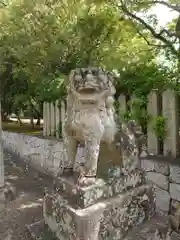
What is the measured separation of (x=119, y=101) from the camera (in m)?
4.19

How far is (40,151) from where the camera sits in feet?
19.9

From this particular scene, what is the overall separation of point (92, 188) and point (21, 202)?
2.27 meters

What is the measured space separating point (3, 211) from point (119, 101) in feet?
8.18

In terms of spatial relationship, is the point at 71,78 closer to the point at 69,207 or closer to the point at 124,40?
the point at 69,207

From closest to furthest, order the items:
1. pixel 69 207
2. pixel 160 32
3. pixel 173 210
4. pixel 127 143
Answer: pixel 69 207
pixel 127 143
pixel 173 210
pixel 160 32

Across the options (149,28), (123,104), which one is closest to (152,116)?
(123,104)

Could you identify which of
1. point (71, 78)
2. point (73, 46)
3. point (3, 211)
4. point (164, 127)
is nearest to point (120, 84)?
point (164, 127)

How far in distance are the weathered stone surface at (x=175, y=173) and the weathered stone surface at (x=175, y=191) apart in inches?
2.7

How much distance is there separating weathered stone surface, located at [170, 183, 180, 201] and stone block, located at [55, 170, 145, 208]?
43.0 inches

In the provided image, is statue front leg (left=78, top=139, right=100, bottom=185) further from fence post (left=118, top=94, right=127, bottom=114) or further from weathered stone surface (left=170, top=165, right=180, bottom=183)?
fence post (left=118, top=94, right=127, bottom=114)

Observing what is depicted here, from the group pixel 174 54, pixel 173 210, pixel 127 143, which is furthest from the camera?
pixel 174 54

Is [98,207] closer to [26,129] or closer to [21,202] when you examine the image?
[21,202]

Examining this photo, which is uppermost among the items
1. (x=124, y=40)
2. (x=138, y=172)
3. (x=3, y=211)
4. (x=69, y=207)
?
(x=124, y=40)

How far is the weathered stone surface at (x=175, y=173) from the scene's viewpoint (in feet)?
10.6
